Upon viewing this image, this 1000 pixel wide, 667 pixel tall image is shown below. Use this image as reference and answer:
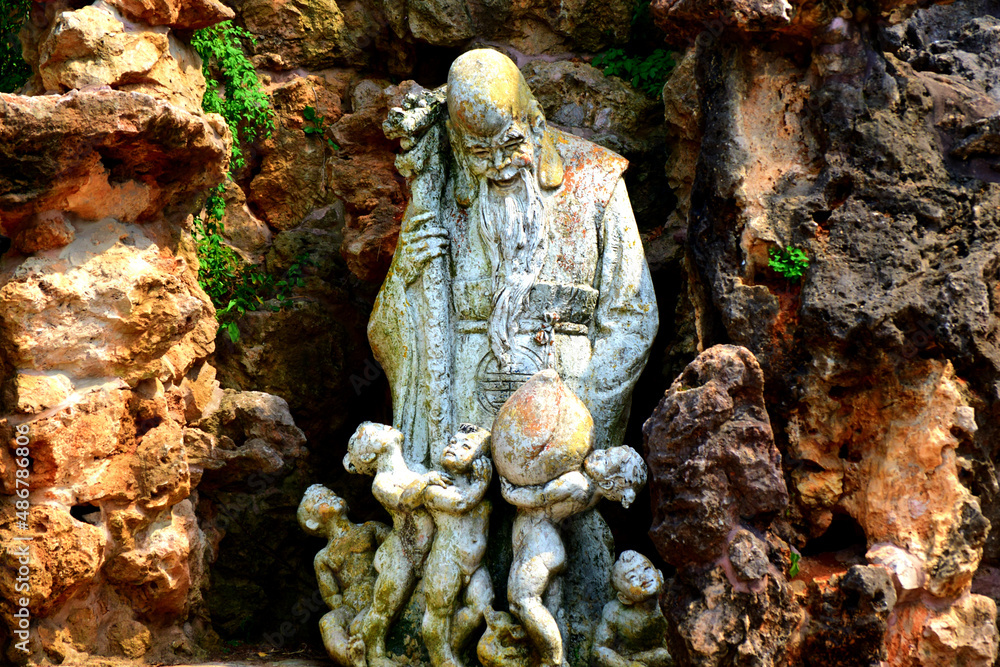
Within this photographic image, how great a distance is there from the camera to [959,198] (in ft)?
14.3

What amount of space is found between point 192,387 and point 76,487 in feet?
3.19

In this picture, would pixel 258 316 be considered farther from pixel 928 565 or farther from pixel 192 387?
pixel 928 565

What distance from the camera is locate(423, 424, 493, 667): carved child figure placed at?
14.9 ft

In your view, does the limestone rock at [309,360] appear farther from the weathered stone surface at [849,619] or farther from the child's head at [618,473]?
the weathered stone surface at [849,619]

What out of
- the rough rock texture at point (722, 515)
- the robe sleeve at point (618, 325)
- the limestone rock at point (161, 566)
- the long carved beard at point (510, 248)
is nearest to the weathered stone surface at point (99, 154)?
the long carved beard at point (510, 248)

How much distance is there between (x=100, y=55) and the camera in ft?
16.0

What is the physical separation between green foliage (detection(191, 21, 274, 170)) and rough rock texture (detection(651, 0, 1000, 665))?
2.49 metres

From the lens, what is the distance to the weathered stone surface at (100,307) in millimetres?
4594

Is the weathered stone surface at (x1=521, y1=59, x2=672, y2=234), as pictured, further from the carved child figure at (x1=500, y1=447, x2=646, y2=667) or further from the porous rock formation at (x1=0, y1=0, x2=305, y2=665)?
the carved child figure at (x1=500, y1=447, x2=646, y2=667)

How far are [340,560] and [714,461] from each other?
1.84 metres

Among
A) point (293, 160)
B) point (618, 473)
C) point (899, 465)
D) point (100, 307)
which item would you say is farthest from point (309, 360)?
point (899, 465)

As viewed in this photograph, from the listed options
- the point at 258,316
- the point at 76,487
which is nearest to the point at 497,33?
the point at 258,316

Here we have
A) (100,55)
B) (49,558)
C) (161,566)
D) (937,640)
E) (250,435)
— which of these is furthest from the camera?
(250,435)

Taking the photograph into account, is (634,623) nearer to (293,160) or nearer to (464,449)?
(464,449)
